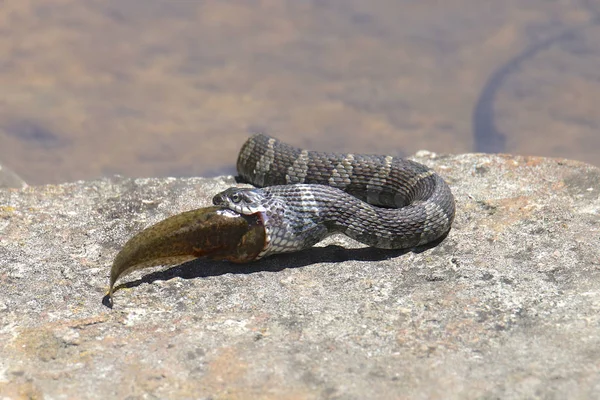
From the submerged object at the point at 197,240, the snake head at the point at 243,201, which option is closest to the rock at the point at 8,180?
the submerged object at the point at 197,240

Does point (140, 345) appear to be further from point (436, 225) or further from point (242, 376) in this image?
point (436, 225)

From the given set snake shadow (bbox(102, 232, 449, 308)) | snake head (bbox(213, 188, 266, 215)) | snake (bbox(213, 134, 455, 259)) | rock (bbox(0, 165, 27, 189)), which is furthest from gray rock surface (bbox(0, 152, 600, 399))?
rock (bbox(0, 165, 27, 189))

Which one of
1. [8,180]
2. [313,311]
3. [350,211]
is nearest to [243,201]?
[350,211]

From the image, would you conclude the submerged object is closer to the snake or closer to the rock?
the snake

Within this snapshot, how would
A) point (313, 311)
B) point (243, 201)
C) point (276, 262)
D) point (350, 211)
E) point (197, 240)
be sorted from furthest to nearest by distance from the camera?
point (350, 211)
point (276, 262)
point (243, 201)
point (197, 240)
point (313, 311)

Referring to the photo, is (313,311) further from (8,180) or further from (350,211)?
(8,180)

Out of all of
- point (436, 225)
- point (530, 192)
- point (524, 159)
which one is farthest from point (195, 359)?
point (524, 159)
